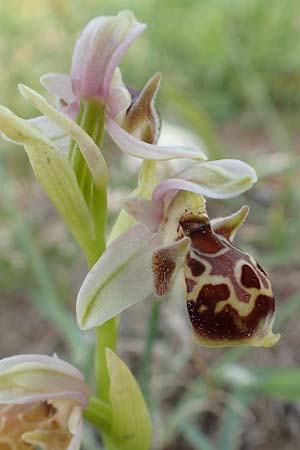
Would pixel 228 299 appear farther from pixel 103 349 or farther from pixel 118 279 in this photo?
pixel 103 349

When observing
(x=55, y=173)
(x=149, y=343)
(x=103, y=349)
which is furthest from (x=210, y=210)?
(x=55, y=173)

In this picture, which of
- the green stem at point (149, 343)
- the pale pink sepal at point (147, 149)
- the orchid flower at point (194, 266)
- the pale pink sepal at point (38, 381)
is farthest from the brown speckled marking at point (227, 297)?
the green stem at point (149, 343)

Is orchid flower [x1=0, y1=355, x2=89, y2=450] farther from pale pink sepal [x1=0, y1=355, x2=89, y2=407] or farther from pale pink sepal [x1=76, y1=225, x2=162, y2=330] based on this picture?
pale pink sepal [x1=76, y1=225, x2=162, y2=330]

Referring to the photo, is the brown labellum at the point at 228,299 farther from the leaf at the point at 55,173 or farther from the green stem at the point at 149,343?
the green stem at the point at 149,343

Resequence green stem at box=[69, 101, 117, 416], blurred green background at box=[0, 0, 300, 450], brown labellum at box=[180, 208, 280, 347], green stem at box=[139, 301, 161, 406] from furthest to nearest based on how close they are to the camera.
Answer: blurred green background at box=[0, 0, 300, 450] < green stem at box=[139, 301, 161, 406] < green stem at box=[69, 101, 117, 416] < brown labellum at box=[180, 208, 280, 347]

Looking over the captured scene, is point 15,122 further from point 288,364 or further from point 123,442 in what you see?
point 288,364

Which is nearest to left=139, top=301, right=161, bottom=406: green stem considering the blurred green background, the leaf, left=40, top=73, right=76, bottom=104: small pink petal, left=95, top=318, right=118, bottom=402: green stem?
the blurred green background
